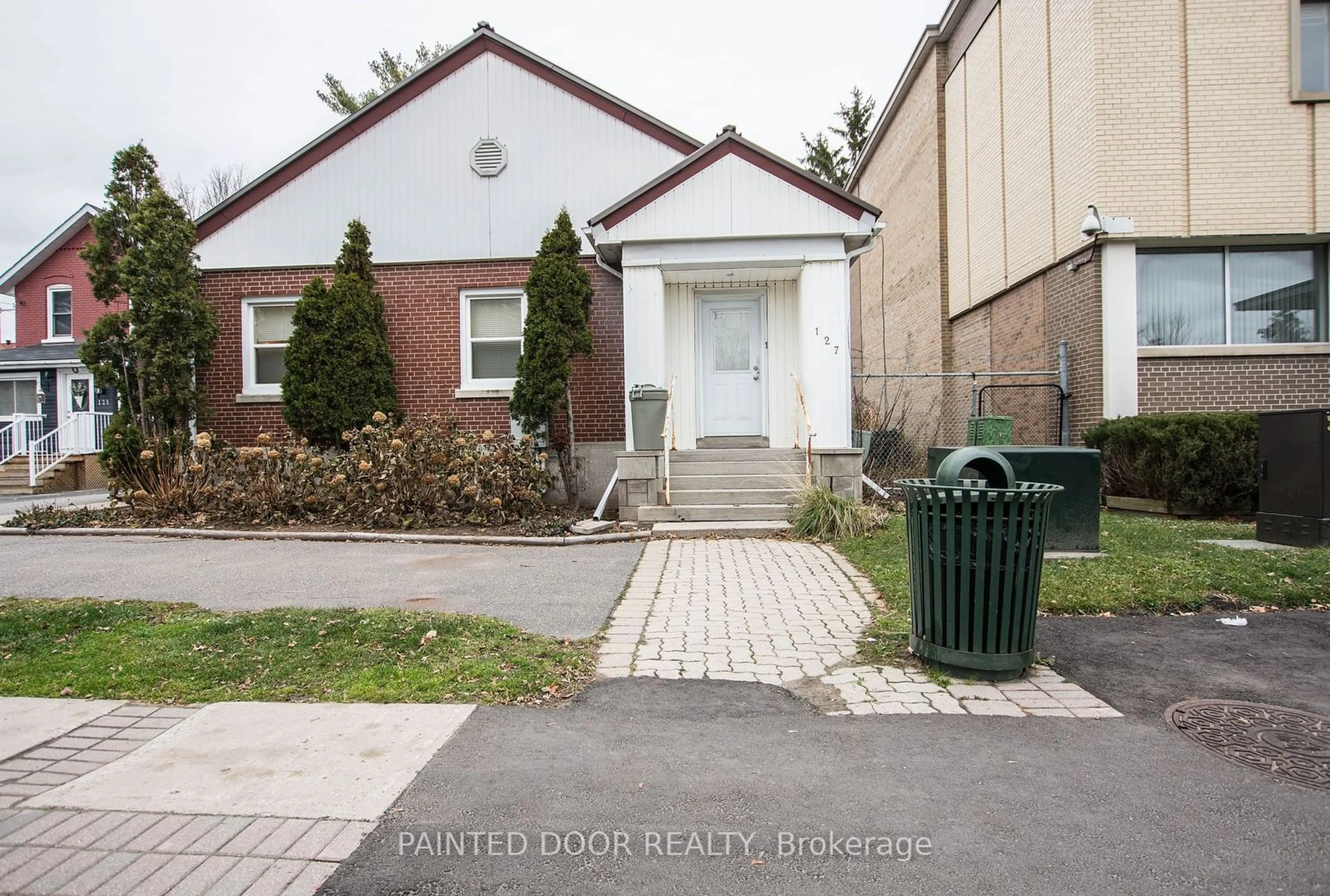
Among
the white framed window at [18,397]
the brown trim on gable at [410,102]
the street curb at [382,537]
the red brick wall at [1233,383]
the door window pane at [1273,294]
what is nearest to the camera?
the street curb at [382,537]

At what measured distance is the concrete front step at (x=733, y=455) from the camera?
10961 millimetres

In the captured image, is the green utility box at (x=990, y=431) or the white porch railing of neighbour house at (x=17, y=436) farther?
the white porch railing of neighbour house at (x=17, y=436)

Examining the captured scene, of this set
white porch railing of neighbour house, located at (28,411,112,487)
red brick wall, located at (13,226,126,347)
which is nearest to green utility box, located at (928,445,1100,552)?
white porch railing of neighbour house, located at (28,411,112,487)

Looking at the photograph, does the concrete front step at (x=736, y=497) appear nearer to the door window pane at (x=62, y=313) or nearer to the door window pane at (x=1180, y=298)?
the door window pane at (x=1180, y=298)

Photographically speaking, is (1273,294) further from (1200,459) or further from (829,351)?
(829,351)

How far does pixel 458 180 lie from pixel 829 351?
22.2 feet

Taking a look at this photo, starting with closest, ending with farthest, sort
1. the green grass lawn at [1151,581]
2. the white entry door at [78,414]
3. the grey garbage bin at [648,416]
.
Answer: the green grass lawn at [1151,581] → the grey garbage bin at [648,416] → the white entry door at [78,414]

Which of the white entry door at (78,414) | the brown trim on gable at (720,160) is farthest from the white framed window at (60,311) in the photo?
the brown trim on gable at (720,160)

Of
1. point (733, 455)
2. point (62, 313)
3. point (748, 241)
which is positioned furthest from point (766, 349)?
point (62, 313)

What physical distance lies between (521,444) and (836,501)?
413cm

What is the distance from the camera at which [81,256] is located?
11.1m

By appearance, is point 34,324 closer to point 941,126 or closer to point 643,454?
point 643,454

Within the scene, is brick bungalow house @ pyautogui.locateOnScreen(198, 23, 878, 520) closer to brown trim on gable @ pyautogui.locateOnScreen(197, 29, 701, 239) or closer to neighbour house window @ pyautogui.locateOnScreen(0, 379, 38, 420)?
brown trim on gable @ pyautogui.locateOnScreen(197, 29, 701, 239)

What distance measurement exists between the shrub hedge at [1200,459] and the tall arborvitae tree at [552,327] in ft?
24.4
